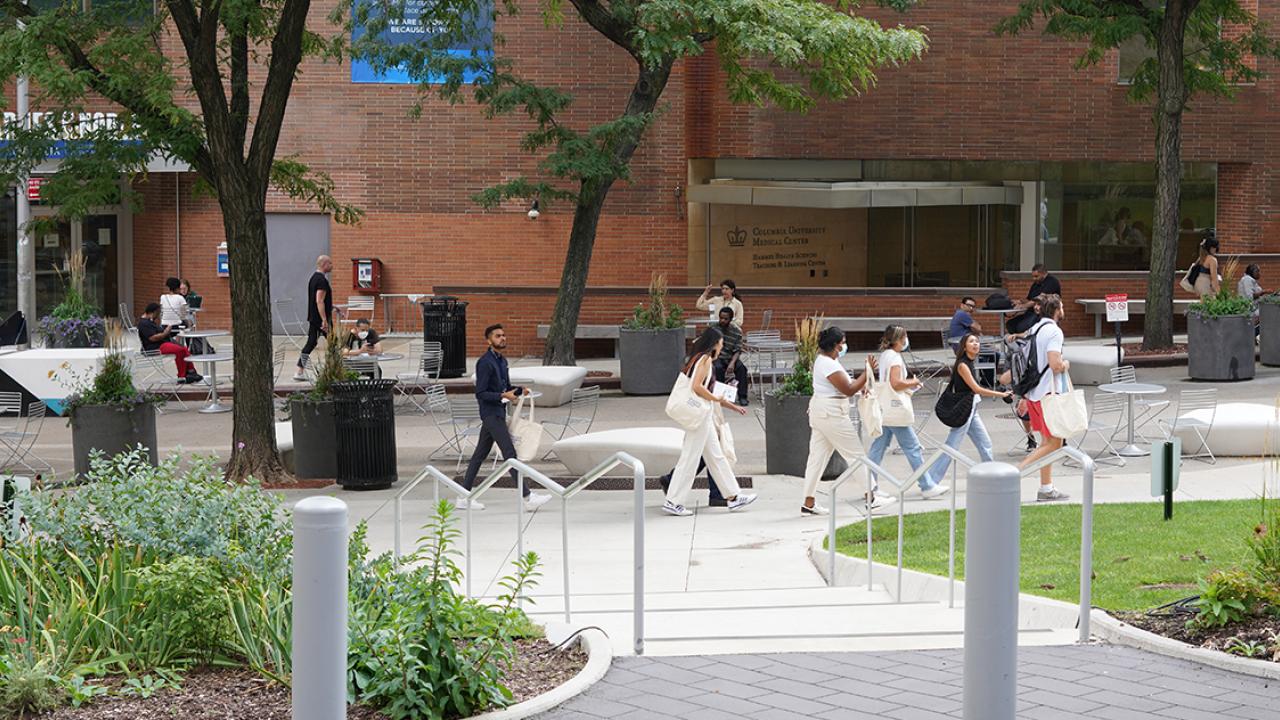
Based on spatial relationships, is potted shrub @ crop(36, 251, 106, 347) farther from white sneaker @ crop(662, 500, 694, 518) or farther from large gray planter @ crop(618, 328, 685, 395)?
white sneaker @ crop(662, 500, 694, 518)

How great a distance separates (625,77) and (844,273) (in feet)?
25.7

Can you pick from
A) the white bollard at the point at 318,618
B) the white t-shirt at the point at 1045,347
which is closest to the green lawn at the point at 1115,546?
the white t-shirt at the point at 1045,347

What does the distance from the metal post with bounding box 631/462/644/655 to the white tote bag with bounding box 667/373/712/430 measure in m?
5.50

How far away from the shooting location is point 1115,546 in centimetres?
1123

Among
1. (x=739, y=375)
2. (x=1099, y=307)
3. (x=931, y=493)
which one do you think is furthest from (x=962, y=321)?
(x=1099, y=307)

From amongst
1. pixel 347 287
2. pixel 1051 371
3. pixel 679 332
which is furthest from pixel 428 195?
pixel 1051 371

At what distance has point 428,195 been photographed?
31.6m

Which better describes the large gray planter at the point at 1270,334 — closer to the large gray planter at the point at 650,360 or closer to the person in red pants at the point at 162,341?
the large gray planter at the point at 650,360

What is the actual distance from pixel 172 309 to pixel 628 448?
12.0 m

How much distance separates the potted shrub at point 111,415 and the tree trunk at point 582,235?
884 cm

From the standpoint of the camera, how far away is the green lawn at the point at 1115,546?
9.69 metres

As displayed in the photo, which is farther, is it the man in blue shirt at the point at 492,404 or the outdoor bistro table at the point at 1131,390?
the outdoor bistro table at the point at 1131,390

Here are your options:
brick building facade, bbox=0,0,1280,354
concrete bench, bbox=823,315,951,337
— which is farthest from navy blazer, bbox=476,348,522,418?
brick building facade, bbox=0,0,1280,354

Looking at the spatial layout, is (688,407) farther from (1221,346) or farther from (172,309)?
(172,309)
